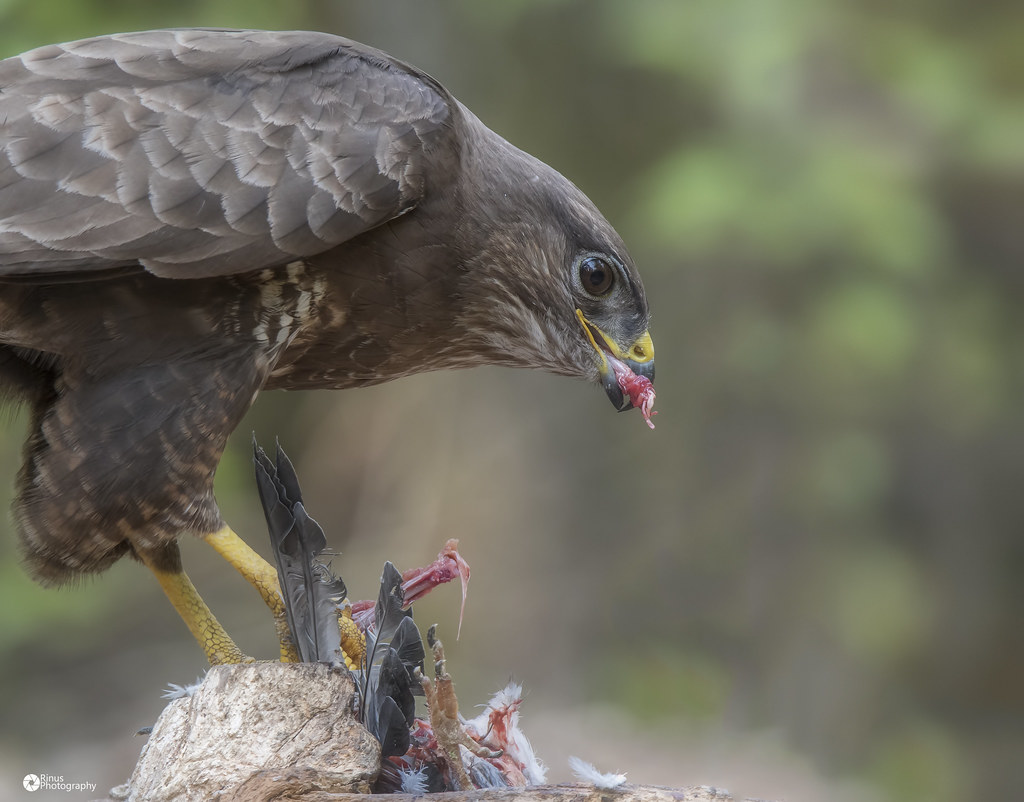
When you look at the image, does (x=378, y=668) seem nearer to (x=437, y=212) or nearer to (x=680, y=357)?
(x=437, y=212)

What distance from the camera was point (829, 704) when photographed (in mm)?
6074

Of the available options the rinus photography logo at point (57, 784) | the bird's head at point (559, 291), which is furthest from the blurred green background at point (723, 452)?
the bird's head at point (559, 291)

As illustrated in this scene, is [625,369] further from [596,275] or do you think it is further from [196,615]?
[196,615]

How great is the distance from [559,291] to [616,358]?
0.23m

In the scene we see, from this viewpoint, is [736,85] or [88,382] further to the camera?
[736,85]

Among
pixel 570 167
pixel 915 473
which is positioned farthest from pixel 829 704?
pixel 570 167

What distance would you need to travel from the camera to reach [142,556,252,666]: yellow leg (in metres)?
2.51

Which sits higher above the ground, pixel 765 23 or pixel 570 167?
pixel 765 23

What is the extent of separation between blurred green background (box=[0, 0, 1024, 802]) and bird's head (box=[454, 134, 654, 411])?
238 cm

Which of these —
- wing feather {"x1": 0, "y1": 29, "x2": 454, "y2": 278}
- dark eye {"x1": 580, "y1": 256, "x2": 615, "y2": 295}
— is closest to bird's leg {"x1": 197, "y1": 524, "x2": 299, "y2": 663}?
wing feather {"x1": 0, "y1": 29, "x2": 454, "y2": 278}

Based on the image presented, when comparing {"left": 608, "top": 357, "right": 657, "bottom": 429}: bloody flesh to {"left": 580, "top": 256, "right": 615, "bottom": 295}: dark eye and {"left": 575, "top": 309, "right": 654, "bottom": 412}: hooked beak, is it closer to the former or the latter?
{"left": 575, "top": 309, "right": 654, "bottom": 412}: hooked beak

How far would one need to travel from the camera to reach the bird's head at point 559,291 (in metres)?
2.73

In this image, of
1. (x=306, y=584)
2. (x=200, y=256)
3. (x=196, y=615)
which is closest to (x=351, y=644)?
(x=306, y=584)

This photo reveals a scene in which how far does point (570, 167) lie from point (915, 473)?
2654 mm
